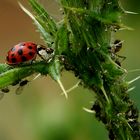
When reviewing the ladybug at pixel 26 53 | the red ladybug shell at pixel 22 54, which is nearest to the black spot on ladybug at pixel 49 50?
the ladybug at pixel 26 53

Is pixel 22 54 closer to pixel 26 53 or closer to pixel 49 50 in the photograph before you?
pixel 26 53

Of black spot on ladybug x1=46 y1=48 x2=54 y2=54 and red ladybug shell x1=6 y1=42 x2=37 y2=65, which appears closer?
black spot on ladybug x1=46 y1=48 x2=54 y2=54

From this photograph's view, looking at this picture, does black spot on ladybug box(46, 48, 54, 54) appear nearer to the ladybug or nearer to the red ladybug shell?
the ladybug

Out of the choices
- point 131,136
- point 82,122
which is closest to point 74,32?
point 131,136

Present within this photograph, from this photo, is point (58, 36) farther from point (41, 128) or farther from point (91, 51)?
point (41, 128)

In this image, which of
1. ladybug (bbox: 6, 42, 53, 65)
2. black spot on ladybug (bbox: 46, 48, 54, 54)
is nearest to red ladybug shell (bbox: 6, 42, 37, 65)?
ladybug (bbox: 6, 42, 53, 65)

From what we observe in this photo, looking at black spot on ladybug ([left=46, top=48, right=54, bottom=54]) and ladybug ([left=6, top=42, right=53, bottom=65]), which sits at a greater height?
black spot on ladybug ([left=46, top=48, right=54, bottom=54])

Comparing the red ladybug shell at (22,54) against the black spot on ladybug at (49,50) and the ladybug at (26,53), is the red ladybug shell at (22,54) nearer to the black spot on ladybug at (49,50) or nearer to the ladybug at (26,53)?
the ladybug at (26,53)
